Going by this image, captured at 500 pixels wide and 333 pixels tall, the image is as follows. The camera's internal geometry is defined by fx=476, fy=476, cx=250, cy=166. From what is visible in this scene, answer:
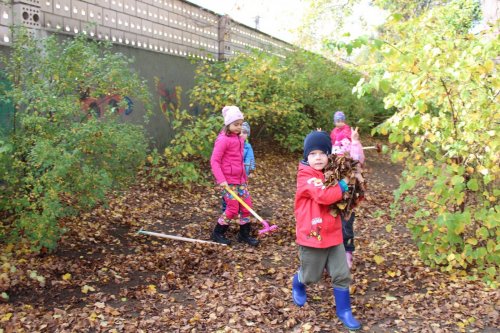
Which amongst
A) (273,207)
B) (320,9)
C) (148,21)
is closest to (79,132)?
(273,207)

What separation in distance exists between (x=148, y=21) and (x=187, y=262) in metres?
5.38

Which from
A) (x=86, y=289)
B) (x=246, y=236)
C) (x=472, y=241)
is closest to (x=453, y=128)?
(x=472, y=241)

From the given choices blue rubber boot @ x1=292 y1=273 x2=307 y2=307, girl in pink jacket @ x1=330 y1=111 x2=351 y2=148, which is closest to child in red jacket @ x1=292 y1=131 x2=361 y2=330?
blue rubber boot @ x1=292 y1=273 x2=307 y2=307

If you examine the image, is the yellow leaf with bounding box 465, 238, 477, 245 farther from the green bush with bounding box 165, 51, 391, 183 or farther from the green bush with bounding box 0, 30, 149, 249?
the green bush with bounding box 0, 30, 149, 249

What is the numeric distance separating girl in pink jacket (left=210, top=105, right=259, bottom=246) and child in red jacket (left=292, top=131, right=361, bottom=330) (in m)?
1.89

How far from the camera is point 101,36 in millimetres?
7629

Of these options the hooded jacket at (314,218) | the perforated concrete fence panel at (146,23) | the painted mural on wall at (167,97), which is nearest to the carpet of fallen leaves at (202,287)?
the hooded jacket at (314,218)

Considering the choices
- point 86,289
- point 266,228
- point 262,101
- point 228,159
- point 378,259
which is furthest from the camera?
point 262,101

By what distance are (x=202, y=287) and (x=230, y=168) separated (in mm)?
1625

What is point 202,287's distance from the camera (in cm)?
465

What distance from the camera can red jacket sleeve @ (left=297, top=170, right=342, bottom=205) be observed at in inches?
143

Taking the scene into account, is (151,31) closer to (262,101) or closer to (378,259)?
(262,101)

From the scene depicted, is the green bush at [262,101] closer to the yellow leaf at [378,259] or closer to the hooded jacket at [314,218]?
the yellow leaf at [378,259]

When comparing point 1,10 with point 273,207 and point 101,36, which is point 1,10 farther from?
point 273,207
